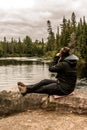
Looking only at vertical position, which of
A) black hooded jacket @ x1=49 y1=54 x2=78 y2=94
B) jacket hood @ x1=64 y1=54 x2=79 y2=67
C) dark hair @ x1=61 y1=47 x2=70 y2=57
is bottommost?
black hooded jacket @ x1=49 y1=54 x2=78 y2=94

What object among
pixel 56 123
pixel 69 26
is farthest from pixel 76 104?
pixel 69 26

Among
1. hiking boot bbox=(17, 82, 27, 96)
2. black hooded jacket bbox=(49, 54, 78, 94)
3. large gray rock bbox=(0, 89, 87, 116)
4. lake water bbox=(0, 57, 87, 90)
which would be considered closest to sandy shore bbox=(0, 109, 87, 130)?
large gray rock bbox=(0, 89, 87, 116)

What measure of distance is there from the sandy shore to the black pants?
78 centimetres

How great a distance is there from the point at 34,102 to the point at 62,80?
1338mm

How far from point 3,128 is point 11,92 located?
91.4 inches

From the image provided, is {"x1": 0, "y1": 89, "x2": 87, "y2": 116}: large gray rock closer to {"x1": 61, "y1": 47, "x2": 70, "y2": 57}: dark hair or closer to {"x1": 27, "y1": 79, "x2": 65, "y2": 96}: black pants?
{"x1": 27, "y1": 79, "x2": 65, "y2": 96}: black pants

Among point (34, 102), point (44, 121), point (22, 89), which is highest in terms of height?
point (22, 89)

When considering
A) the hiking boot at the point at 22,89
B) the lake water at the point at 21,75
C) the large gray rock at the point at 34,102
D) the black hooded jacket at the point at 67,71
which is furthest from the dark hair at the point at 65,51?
the lake water at the point at 21,75

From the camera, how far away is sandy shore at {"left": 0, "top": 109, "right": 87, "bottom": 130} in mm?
10062

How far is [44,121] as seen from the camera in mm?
10547

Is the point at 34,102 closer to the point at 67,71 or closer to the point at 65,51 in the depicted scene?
the point at 67,71

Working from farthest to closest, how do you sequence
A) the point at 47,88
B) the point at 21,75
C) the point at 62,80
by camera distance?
the point at 21,75 → the point at 47,88 → the point at 62,80

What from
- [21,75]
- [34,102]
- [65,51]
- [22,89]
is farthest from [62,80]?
[21,75]

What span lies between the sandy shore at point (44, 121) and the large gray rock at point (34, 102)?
0.30 metres
